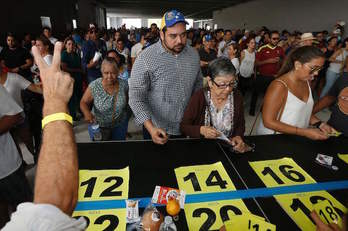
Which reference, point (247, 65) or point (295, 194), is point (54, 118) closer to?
point (295, 194)

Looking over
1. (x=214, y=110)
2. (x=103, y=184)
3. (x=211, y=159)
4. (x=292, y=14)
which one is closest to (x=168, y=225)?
(x=103, y=184)

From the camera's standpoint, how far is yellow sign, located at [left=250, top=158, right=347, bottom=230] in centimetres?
111

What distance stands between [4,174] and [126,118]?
4.68ft

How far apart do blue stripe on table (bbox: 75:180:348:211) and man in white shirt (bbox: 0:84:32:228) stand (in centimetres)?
92

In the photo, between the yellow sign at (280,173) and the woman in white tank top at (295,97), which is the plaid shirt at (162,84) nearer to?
the woman in white tank top at (295,97)

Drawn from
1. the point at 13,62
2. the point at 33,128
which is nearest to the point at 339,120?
the point at 33,128

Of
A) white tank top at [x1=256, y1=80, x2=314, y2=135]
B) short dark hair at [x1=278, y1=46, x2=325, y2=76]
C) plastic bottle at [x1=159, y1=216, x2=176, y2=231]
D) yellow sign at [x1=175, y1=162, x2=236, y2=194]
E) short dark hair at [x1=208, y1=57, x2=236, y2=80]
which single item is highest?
short dark hair at [x1=278, y1=46, x2=325, y2=76]

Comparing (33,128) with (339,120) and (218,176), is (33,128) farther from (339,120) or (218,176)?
(339,120)

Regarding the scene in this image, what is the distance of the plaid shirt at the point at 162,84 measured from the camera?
195 cm

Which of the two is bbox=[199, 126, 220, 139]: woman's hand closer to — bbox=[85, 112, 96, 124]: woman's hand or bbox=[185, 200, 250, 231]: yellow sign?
bbox=[185, 200, 250, 231]: yellow sign

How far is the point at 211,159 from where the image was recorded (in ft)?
5.00

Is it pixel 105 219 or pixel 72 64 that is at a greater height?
pixel 72 64

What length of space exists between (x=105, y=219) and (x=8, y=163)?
1.09 m

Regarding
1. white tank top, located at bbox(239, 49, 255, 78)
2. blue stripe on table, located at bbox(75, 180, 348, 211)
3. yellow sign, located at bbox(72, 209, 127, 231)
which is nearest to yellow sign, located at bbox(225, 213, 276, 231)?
blue stripe on table, located at bbox(75, 180, 348, 211)
